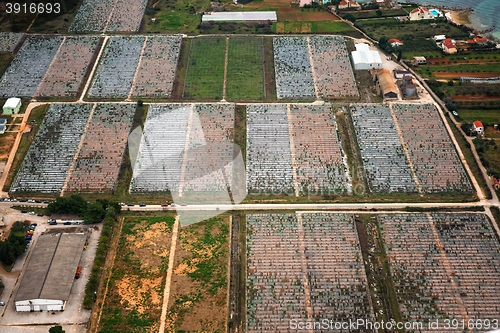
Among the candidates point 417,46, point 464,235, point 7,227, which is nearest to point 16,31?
point 7,227

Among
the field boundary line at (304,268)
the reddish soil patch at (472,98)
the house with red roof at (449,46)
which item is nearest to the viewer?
the field boundary line at (304,268)

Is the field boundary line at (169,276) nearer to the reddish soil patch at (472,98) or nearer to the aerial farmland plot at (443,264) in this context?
the aerial farmland plot at (443,264)

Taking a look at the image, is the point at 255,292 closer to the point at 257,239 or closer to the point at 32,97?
the point at 257,239

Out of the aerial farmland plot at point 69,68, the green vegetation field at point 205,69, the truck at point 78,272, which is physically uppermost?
the aerial farmland plot at point 69,68

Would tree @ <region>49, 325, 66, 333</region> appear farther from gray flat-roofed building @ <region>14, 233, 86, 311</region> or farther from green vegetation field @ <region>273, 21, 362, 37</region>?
green vegetation field @ <region>273, 21, 362, 37</region>

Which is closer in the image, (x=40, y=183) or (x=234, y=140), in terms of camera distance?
(x=40, y=183)

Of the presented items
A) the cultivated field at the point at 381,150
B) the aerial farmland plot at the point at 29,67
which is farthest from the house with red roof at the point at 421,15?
the aerial farmland plot at the point at 29,67
